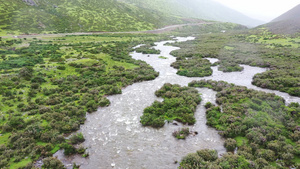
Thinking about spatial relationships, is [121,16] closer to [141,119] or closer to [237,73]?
[237,73]

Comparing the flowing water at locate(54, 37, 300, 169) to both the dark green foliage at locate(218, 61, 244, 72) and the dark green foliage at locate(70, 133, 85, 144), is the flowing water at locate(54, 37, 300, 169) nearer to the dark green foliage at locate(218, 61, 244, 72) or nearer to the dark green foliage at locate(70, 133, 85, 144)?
the dark green foliage at locate(70, 133, 85, 144)

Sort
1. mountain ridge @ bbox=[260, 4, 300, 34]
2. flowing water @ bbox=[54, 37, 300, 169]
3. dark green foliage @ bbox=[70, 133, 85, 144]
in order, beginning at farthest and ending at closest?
mountain ridge @ bbox=[260, 4, 300, 34] < dark green foliage @ bbox=[70, 133, 85, 144] < flowing water @ bbox=[54, 37, 300, 169]

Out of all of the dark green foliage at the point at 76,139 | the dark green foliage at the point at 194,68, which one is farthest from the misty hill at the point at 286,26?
the dark green foliage at the point at 76,139

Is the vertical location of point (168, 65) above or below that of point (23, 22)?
below

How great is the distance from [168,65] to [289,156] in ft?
101

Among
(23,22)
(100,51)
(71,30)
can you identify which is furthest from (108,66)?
(23,22)

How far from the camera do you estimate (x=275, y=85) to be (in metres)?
25.2

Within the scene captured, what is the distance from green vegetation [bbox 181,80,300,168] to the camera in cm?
1239

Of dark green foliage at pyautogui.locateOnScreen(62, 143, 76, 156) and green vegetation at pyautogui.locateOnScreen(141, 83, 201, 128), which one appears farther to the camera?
green vegetation at pyautogui.locateOnScreen(141, 83, 201, 128)

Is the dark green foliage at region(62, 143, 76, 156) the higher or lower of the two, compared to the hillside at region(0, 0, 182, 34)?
lower

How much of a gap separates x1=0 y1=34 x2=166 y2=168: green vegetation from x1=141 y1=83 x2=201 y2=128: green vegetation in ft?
22.7

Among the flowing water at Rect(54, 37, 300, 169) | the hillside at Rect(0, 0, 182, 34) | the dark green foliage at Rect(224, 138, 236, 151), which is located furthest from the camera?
the hillside at Rect(0, 0, 182, 34)

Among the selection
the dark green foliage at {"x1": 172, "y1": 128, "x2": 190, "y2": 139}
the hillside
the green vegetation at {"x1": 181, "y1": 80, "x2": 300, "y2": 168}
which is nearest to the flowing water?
the dark green foliage at {"x1": 172, "y1": 128, "x2": 190, "y2": 139}

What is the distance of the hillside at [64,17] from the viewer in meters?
80.9
